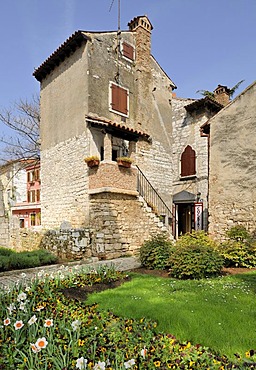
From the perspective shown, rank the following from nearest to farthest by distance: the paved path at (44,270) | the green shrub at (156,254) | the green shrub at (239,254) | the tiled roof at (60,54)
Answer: the paved path at (44,270) → the green shrub at (156,254) → the green shrub at (239,254) → the tiled roof at (60,54)

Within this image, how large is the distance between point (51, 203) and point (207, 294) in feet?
34.0

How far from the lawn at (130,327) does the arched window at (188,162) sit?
31.7 ft

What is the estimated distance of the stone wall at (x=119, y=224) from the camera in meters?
9.48

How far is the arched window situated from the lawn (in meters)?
9.65

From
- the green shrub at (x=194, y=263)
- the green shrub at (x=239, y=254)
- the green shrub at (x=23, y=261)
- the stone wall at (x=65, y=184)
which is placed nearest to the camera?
the green shrub at (x=194, y=263)

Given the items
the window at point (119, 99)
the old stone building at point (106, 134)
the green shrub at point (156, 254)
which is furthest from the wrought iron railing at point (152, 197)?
the green shrub at point (156, 254)

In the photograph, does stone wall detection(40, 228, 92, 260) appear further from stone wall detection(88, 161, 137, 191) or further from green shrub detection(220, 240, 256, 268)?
green shrub detection(220, 240, 256, 268)

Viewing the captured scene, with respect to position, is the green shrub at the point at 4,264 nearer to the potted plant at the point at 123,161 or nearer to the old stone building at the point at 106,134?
the old stone building at the point at 106,134

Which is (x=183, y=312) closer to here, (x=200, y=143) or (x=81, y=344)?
(x=81, y=344)

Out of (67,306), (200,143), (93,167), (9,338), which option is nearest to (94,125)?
(93,167)

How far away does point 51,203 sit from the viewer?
13281 mm

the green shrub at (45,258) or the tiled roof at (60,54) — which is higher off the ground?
the tiled roof at (60,54)

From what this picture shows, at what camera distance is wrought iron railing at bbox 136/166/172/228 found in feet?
42.4

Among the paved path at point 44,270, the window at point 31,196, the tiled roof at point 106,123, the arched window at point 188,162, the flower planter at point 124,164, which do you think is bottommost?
the paved path at point 44,270
